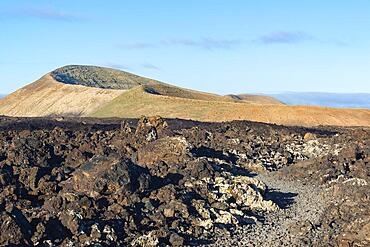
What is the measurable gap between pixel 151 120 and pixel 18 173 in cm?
1644

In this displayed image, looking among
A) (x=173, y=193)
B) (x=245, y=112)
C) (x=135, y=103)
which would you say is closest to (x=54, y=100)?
(x=135, y=103)

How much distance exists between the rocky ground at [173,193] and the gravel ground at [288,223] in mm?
54

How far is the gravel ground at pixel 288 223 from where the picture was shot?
25402 mm

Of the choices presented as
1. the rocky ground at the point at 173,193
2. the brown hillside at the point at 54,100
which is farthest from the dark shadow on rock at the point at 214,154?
the brown hillside at the point at 54,100

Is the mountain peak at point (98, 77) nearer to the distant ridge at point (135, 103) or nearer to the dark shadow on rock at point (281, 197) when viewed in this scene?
the distant ridge at point (135, 103)

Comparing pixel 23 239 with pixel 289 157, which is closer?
pixel 23 239

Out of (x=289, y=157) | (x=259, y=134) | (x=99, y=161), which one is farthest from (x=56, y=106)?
(x=99, y=161)

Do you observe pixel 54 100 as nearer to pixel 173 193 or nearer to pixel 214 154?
pixel 214 154

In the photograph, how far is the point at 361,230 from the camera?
24.7 meters

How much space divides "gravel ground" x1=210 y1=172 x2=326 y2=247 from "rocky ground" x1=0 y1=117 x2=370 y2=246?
0.18ft

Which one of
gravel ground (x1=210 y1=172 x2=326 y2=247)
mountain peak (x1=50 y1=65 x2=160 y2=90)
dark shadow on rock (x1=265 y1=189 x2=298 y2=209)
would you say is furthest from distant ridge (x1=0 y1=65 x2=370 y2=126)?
dark shadow on rock (x1=265 y1=189 x2=298 y2=209)

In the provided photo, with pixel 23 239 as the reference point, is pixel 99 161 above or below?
above

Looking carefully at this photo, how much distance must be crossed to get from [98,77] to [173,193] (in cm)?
11757

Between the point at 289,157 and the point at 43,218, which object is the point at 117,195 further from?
the point at 289,157
